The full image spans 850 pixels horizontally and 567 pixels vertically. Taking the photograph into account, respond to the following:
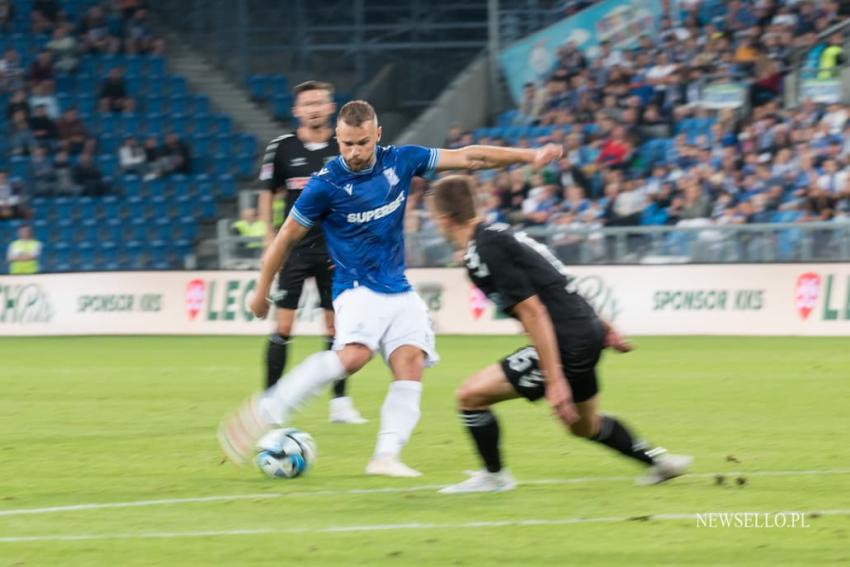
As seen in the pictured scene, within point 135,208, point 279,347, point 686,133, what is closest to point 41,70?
point 135,208

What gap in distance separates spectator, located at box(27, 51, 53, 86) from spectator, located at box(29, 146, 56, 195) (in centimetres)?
197

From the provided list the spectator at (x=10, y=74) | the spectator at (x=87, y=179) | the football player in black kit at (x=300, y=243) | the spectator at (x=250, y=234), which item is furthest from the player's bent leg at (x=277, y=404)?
the spectator at (x=10, y=74)

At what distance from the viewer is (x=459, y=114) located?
2998cm

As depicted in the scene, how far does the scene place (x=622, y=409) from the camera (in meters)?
12.3

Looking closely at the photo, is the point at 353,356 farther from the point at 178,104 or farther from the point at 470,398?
the point at 178,104

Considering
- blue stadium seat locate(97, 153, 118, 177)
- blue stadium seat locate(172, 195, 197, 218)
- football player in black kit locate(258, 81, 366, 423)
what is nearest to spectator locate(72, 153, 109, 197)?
blue stadium seat locate(97, 153, 118, 177)

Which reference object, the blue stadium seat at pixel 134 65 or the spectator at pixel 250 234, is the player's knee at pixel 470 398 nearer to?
the spectator at pixel 250 234

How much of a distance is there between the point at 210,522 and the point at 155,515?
1.26ft

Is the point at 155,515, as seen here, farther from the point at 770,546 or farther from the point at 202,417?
the point at 202,417

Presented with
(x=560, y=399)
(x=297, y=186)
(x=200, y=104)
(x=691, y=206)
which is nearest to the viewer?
(x=560, y=399)

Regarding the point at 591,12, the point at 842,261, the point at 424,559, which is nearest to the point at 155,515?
the point at 424,559

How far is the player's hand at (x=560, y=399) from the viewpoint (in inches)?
292

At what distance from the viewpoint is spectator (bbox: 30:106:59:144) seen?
2989 cm

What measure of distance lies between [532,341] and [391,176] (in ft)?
5.25
